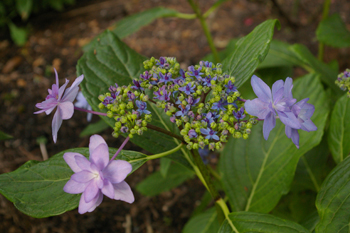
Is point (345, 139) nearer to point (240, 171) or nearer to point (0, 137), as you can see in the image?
point (240, 171)

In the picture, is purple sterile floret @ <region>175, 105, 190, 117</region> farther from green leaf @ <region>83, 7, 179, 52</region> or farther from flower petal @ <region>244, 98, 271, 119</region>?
green leaf @ <region>83, 7, 179, 52</region>

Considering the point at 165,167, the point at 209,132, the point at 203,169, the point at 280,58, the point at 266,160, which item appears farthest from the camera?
the point at 280,58

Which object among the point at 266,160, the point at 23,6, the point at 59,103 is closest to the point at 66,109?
the point at 59,103

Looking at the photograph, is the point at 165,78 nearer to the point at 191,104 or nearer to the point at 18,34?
the point at 191,104

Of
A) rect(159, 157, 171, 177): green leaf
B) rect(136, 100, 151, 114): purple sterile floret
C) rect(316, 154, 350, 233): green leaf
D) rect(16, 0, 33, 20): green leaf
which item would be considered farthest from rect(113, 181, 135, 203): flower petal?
rect(16, 0, 33, 20): green leaf

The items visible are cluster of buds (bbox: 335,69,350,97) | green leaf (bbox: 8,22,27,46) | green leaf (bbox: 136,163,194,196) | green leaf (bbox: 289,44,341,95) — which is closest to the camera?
cluster of buds (bbox: 335,69,350,97)

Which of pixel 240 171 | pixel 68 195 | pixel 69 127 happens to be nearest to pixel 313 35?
pixel 240 171
